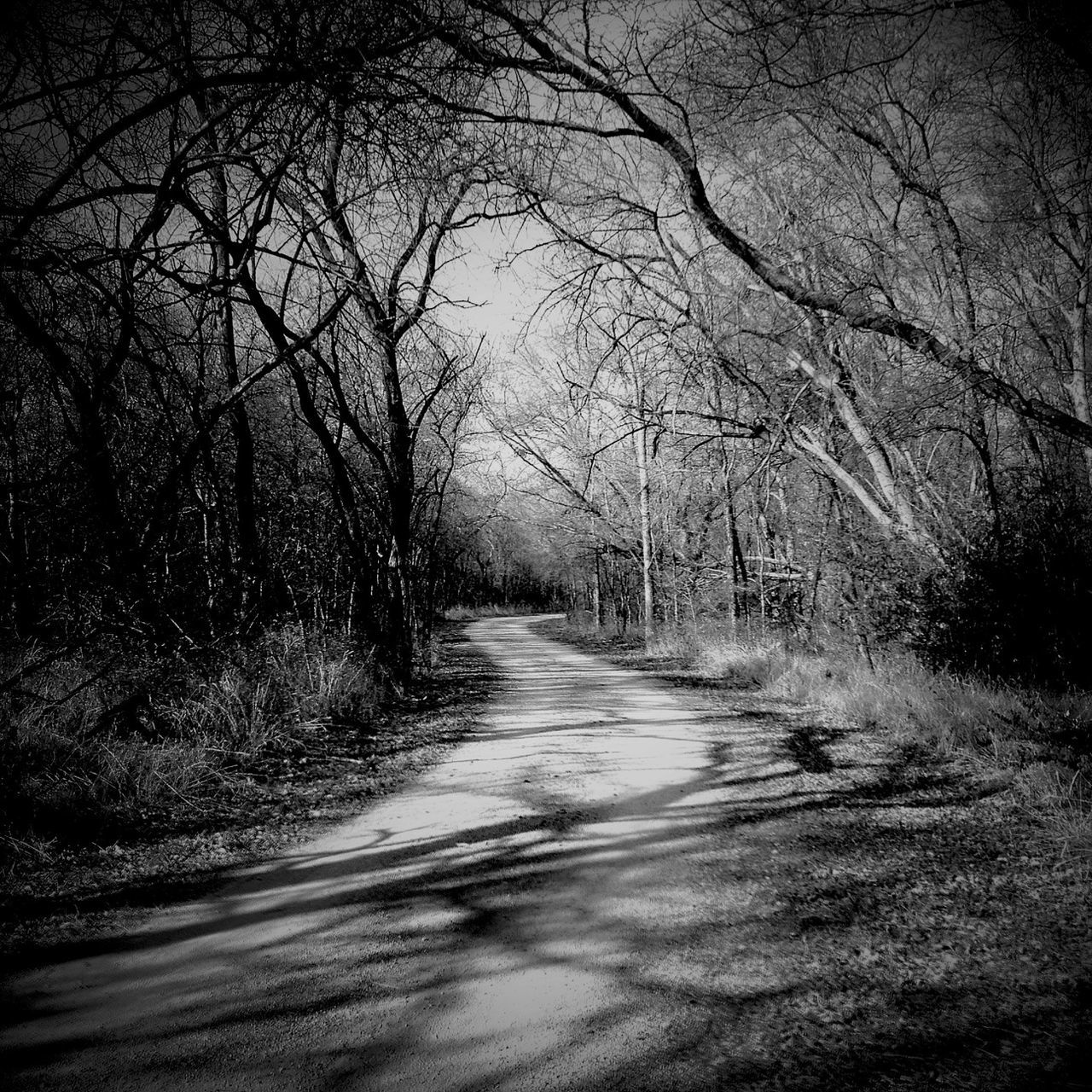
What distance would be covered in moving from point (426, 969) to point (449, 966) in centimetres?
10

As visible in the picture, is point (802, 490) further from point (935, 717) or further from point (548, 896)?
point (548, 896)

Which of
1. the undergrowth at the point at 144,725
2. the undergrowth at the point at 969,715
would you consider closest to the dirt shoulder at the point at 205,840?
the undergrowth at the point at 144,725

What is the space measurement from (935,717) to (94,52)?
27.4 ft

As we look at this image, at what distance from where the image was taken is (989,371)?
17.2 feet

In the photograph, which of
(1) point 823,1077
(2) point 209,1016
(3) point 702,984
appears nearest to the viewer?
(1) point 823,1077

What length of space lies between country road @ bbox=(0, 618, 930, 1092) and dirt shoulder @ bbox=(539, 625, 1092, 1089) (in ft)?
0.20

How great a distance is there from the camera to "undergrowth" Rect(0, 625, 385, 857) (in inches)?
159

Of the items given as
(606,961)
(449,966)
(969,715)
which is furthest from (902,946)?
(969,715)

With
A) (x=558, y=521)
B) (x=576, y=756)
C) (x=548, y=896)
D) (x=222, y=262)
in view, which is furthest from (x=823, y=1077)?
(x=558, y=521)

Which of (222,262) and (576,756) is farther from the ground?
(222,262)

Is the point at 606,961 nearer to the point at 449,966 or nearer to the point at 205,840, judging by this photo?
the point at 449,966

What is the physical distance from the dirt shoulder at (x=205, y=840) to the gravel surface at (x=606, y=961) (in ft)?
0.77

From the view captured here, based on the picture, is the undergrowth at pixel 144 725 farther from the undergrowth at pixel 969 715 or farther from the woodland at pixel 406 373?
the undergrowth at pixel 969 715

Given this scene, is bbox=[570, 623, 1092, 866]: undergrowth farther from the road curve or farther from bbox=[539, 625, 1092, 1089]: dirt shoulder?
the road curve
